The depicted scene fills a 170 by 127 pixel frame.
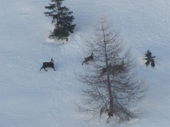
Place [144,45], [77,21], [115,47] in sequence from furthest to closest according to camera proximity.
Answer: [77,21] → [144,45] → [115,47]

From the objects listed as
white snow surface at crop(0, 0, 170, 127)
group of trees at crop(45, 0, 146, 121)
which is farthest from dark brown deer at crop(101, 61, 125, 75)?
white snow surface at crop(0, 0, 170, 127)

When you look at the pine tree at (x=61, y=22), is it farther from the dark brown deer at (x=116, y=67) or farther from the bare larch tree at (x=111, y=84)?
the dark brown deer at (x=116, y=67)

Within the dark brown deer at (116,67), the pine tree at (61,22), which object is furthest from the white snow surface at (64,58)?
the dark brown deer at (116,67)

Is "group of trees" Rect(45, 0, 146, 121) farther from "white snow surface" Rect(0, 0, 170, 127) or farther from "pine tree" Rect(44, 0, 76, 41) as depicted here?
"pine tree" Rect(44, 0, 76, 41)

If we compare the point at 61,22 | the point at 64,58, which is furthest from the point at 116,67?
the point at 61,22

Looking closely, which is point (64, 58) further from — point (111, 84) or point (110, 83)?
point (110, 83)

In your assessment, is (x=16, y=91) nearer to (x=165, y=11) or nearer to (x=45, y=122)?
(x=45, y=122)

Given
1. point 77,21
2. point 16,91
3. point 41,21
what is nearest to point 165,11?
point 77,21
